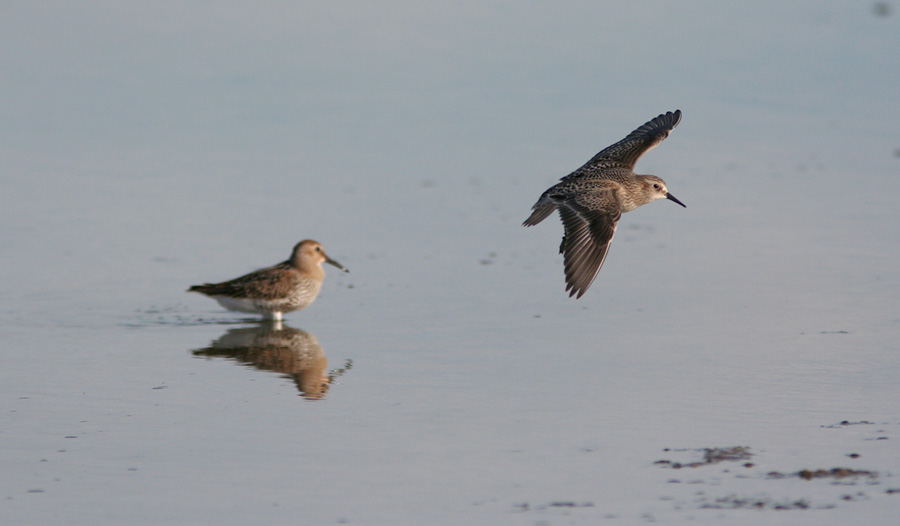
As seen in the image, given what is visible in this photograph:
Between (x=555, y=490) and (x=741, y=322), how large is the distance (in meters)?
3.93

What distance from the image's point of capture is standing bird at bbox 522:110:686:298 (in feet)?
29.0

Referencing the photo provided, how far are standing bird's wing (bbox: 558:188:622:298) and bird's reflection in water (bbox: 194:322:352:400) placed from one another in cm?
172

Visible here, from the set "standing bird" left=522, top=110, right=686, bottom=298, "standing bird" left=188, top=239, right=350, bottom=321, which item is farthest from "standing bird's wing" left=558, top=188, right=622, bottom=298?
"standing bird" left=188, top=239, right=350, bottom=321

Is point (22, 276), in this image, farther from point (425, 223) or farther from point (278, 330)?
point (425, 223)

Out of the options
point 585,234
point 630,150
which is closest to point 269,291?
point 630,150

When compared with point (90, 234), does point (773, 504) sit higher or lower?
lower

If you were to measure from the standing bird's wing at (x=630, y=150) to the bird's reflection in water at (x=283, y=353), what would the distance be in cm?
243

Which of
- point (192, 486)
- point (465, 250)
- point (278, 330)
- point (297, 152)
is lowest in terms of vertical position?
point (192, 486)

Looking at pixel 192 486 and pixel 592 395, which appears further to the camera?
pixel 592 395

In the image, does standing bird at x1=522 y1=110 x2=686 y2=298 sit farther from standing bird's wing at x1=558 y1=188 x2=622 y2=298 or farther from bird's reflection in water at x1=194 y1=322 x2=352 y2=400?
bird's reflection in water at x1=194 y1=322 x2=352 y2=400

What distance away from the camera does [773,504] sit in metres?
6.56

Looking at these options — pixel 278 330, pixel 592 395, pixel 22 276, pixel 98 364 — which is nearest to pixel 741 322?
pixel 592 395

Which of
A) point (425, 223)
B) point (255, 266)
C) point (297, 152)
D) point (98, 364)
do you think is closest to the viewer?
point (98, 364)

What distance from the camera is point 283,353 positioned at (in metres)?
10.1
